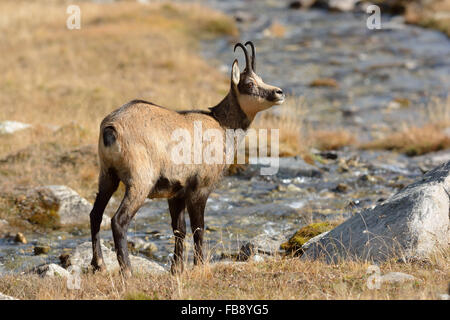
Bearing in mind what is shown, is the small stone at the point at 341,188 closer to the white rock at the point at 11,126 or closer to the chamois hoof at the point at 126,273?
the chamois hoof at the point at 126,273

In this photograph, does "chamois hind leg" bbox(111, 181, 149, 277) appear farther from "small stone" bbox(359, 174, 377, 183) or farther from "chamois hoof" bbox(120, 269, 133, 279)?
"small stone" bbox(359, 174, 377, 183)

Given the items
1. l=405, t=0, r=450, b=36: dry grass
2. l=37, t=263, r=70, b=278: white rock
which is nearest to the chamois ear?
l=37, t=263, r=70, b=278: white rock

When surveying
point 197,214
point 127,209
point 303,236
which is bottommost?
point 303,236

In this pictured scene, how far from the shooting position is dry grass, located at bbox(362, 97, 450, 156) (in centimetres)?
1681

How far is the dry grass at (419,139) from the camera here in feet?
55.2

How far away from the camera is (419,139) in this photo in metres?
17.1

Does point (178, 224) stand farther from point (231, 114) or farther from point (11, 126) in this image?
point (11, 126)

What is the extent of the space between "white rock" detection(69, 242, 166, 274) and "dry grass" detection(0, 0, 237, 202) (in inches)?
143

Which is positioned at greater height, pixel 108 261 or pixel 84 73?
pixel 84 73

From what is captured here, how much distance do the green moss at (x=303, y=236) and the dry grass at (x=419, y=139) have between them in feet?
24.3

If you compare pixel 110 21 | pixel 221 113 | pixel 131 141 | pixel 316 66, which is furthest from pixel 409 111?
pixel 110 21

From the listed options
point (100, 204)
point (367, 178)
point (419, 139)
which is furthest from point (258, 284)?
point (419, 139)

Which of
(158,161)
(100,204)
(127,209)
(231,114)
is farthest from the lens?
(231,114)

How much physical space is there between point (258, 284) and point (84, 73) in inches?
738
